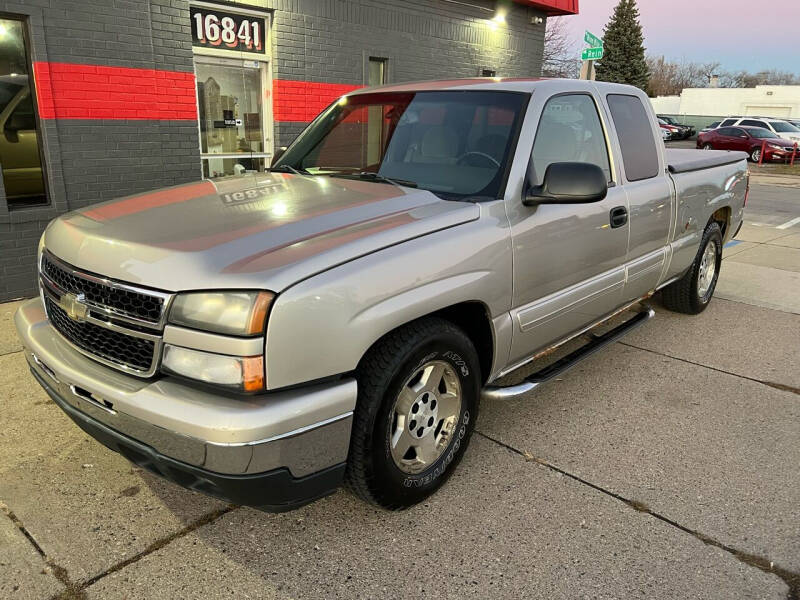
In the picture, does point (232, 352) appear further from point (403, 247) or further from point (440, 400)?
point (440, 400)

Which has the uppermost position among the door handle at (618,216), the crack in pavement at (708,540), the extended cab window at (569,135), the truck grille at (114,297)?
the extended cab window at (569,135)

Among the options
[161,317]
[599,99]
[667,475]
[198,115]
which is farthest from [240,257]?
[198,115]

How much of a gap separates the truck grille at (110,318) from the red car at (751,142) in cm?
2762

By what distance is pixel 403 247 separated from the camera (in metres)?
2.58

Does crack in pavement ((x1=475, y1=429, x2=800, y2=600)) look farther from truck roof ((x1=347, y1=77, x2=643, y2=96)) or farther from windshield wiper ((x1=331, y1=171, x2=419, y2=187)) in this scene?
truck roof ((x1=347, y1=77, x2=643, y2=96))

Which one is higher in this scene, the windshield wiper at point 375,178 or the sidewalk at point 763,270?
the windshield wiper at point 375,178

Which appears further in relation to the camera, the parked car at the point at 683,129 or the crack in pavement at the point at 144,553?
the parked car at the point at 683,129

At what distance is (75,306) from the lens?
8.27 ft

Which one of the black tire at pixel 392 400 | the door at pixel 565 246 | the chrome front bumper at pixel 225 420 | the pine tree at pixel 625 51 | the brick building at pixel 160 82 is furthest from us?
the pine tree at pixel 625 51

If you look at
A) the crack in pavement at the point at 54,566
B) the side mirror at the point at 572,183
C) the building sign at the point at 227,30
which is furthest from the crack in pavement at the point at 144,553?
the building sign at the point at 227,30

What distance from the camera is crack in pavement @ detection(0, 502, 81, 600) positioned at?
7.84 ft

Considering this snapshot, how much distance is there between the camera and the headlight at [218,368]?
2146 millimetres

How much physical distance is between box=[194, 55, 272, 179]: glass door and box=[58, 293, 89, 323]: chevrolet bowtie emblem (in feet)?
17.3

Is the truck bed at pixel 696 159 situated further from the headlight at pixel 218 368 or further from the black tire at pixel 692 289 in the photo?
the headlight at pixel 218 368
